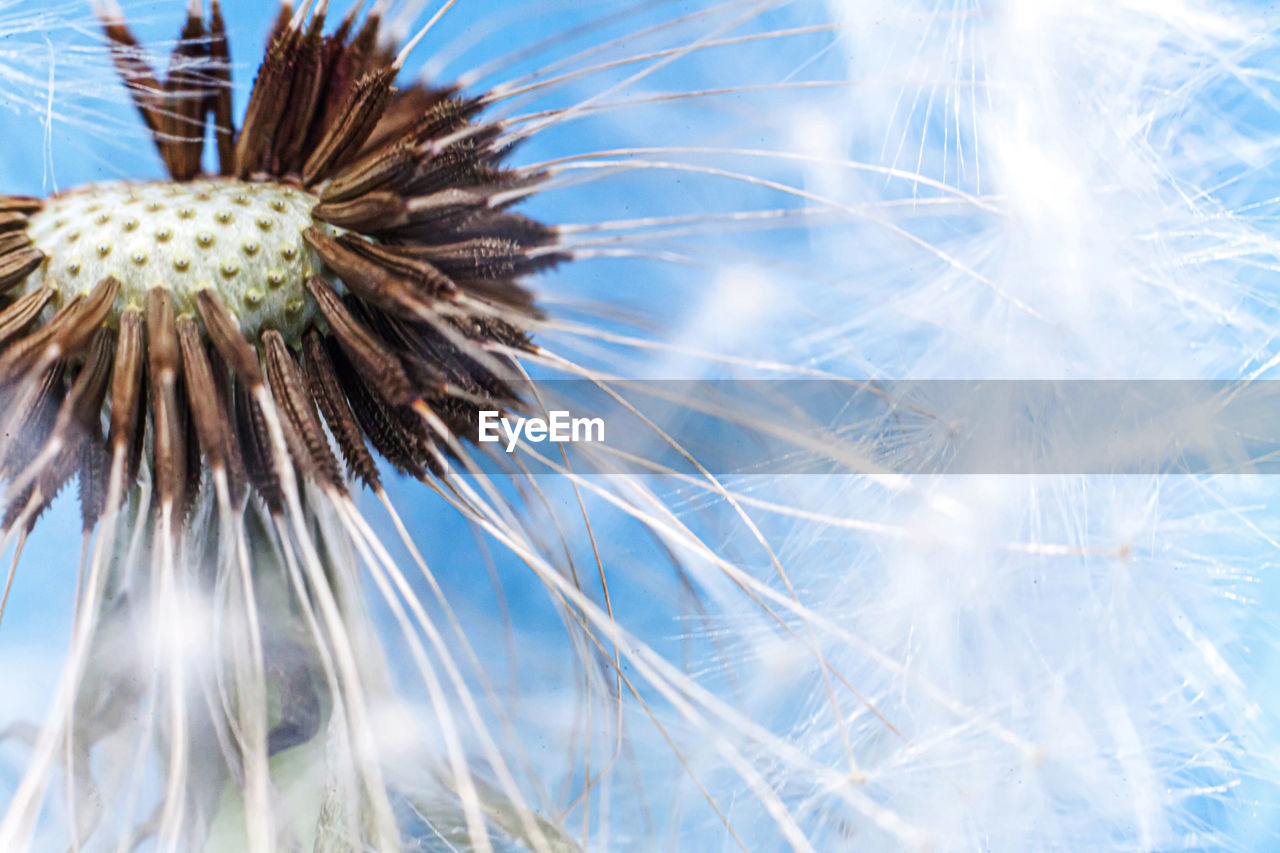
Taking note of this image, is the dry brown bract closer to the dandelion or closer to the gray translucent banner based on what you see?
the dandelion

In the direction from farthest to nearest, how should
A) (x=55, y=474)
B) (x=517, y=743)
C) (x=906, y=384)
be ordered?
1. (x=906, y=384)
2. (x=517, y=743)
3. (x=55, y=474)

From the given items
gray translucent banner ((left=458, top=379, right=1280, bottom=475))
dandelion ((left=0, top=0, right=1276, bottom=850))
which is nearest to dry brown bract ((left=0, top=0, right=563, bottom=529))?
dandelion ((left=0, top=0, right=1276, bottom=850))

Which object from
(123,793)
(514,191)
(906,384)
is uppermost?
(514,191)

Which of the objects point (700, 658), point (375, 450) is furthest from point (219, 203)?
point (700, 658)

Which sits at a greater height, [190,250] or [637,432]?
[190,250]

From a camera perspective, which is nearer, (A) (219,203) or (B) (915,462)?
(A) (219,203)

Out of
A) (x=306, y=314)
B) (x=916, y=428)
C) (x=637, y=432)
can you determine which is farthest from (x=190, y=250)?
(x=916, y=428)

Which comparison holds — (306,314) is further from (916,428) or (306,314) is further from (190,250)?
(916,428)

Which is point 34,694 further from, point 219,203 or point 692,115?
point 692,115

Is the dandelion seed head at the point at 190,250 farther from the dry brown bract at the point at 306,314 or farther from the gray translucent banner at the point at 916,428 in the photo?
the gray translucent banner at the point at 916,428
